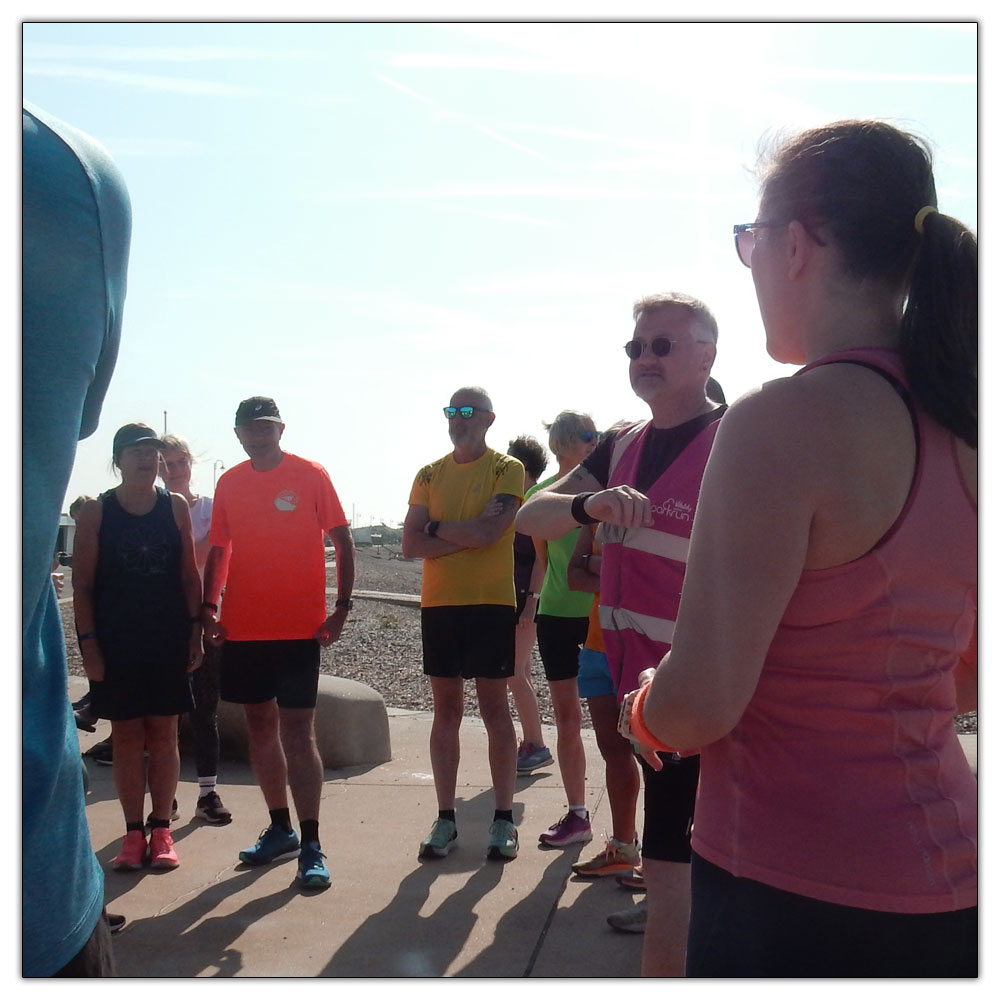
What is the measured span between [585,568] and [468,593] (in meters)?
0.85

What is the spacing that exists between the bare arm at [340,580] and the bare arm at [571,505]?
1504 millimetres

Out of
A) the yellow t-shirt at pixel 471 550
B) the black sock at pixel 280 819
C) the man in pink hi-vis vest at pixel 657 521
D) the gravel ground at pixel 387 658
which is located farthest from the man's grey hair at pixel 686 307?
the gravel ground at pixel 387 658

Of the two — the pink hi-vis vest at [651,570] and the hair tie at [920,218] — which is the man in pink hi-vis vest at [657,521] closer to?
the pink hi-vis vest at [651,570]

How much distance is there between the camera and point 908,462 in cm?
129

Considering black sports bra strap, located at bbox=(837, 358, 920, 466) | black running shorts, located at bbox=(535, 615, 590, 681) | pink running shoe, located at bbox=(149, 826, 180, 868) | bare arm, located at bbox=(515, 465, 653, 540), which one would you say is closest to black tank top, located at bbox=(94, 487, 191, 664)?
pink running shoe, located at bbox=(149, 826, 180, 868)

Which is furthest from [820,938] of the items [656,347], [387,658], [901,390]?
[387,658]

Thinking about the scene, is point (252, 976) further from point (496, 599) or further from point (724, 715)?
point (724, 715)

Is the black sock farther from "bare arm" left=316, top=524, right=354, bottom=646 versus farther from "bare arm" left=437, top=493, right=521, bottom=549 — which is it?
"bare arm" left=437, top=493, right=521, bottom=549

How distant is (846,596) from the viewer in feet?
4.21

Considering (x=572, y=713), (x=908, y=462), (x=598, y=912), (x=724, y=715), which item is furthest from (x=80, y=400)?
(x=572, y=713)

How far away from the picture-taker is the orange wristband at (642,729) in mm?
1427

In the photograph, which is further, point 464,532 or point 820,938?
point 464,532

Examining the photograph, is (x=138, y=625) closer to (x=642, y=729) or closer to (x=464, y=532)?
(x=464, y=532)

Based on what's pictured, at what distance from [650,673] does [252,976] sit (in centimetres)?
225
